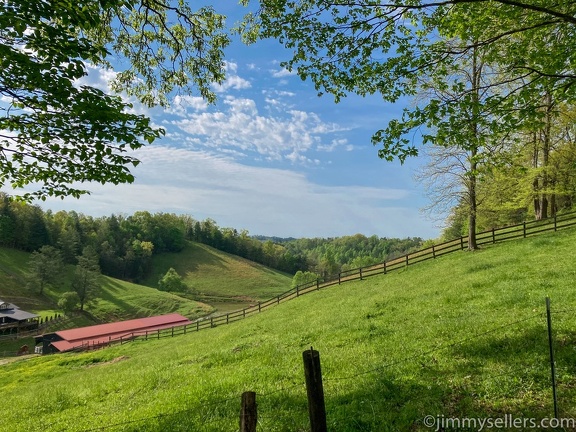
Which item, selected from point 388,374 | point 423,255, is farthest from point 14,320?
point 388,374

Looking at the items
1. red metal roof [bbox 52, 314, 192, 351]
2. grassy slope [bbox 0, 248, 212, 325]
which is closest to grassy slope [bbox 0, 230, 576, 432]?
red metal roof [bbox 52, 314, 192, 351]

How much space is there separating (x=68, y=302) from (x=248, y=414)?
72.6m

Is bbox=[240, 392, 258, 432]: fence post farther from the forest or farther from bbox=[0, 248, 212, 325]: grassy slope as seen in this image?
the forest

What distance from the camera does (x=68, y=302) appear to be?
62750 millimetres

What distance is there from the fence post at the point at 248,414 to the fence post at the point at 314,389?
2.15ft

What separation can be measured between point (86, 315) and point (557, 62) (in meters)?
75.4

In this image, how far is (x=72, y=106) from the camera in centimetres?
587

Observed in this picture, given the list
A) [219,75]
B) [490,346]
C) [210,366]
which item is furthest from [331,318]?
[219,75]

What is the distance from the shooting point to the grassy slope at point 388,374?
530cm

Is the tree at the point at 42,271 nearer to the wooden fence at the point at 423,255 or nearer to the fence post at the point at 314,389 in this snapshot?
the wooden fence at the point at 423,255

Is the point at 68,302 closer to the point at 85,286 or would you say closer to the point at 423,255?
the point at 85,286

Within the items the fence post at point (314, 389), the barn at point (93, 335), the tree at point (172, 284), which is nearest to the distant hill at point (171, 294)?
the tree at point (172, 284)

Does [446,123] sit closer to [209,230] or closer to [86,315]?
[86,315]

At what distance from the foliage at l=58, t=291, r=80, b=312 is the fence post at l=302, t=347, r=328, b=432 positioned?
72.3m
